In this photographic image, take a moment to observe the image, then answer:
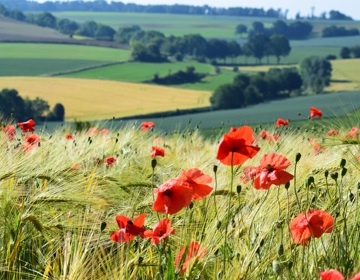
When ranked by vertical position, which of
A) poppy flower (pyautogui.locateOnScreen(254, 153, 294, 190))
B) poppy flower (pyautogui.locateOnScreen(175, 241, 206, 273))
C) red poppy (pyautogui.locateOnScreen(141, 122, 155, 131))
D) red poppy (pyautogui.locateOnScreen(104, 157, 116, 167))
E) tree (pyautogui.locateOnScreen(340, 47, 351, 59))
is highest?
poppy flower (pyautogui.locateOnScreen(254, 153, 294, 190))

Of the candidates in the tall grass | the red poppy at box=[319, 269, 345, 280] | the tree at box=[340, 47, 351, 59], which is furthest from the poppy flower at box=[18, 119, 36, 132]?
the tree at box=[340, 47, 351, 59]

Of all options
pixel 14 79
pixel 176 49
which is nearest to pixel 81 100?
pixel 14 79

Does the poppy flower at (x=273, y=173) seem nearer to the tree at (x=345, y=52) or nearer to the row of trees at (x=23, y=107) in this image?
the row of trees at (x=23, y=107)

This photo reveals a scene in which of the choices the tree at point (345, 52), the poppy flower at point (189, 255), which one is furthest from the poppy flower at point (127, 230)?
the tree at point (345, 52)

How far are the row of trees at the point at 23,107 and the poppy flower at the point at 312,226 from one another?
36.1 meters

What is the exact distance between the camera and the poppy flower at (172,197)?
7.35 ft

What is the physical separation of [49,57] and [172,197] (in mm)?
67808

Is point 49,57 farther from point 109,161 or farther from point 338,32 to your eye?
point 109,161

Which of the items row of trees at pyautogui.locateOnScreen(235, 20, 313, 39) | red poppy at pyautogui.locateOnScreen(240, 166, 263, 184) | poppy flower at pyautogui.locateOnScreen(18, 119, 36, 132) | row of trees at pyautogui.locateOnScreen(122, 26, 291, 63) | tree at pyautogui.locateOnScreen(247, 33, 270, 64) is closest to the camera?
red poppy at pyautogui.locateOnScreen(240, 166, 263, 184)

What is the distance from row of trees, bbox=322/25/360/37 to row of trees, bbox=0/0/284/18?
5562 cm

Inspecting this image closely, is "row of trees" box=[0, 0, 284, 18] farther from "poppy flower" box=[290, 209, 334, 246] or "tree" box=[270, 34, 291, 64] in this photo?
"poppy flower" box=[290, 209, 334, 246]

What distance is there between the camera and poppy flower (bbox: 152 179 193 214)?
2.24m

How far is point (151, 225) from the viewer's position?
113 inches

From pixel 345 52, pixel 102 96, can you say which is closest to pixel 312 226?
pixel 102 96
